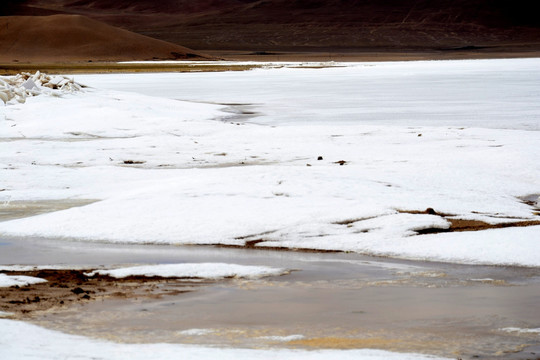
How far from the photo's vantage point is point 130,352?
427 centimetres

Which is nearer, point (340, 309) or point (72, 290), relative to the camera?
point (340, 309)

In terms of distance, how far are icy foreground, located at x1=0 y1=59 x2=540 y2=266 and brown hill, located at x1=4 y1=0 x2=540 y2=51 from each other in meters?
87.3

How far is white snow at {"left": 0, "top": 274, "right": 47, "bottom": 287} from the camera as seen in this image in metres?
5.71

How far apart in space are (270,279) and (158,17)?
144921 millimetres

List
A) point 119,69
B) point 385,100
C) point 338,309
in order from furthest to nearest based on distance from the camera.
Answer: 1. point 119,69
2. point 385,100
3. point 338,309

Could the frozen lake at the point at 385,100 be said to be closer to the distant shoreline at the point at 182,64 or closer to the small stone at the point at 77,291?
the small stone at the point at 77,291

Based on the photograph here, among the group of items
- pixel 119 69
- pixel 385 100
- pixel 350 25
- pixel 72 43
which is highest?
pixel 350 25

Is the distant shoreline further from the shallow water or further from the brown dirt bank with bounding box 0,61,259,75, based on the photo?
the shallow water

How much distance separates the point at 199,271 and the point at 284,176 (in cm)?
332

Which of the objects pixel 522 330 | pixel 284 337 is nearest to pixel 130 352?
pixel 284 337

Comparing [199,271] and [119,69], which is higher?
[199,271]

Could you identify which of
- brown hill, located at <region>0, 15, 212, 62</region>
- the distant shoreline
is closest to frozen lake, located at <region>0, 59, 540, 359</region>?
the distant shoreline

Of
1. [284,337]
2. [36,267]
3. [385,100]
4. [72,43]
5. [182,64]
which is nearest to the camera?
[284,337]

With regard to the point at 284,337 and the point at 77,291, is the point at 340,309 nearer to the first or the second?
the point at 284,337
